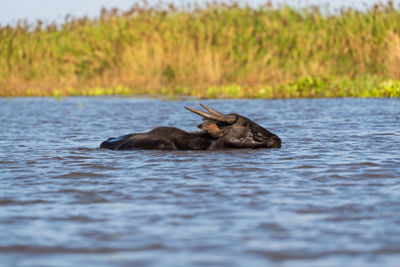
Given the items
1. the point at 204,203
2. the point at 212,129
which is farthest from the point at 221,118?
the point at 204,203

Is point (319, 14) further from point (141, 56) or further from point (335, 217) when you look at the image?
point (335, 217)

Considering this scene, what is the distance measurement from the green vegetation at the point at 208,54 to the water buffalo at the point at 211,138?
10.9 m

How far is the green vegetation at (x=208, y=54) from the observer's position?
21969 millimetres

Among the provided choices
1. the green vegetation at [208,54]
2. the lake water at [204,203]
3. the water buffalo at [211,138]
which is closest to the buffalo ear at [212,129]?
the water buffalo at [211,138]

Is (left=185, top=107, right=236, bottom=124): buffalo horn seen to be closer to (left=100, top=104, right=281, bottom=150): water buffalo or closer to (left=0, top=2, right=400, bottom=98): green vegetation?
(left=100, top=104, right=281, bottom=150): water buffalo

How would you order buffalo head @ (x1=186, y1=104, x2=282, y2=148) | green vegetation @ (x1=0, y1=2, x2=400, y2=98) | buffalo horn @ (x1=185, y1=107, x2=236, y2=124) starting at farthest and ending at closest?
green vegetation @ (x1=0, y1=2, x2=400, y2=98)
buffalo head @ (x1=186, y1=104, x2=282, y2=148)
buffalo horn @ (x1=185, y1=107, x2=236, y2=124)

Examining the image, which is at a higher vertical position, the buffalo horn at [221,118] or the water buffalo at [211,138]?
the buffalo horn at [221,118]

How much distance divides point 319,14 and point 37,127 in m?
13.6

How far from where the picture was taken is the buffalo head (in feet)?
29.8

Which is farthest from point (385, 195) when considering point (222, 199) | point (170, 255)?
point (170, 255)

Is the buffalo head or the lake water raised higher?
the buffalo head

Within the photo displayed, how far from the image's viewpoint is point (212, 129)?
29.8ft

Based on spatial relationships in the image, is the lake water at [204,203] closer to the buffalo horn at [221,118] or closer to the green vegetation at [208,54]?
the buffalo horn at [221,118]

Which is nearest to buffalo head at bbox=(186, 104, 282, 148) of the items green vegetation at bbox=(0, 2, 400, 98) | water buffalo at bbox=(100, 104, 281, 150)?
water buffalo at bbox=(100, 104, 281, 150)
